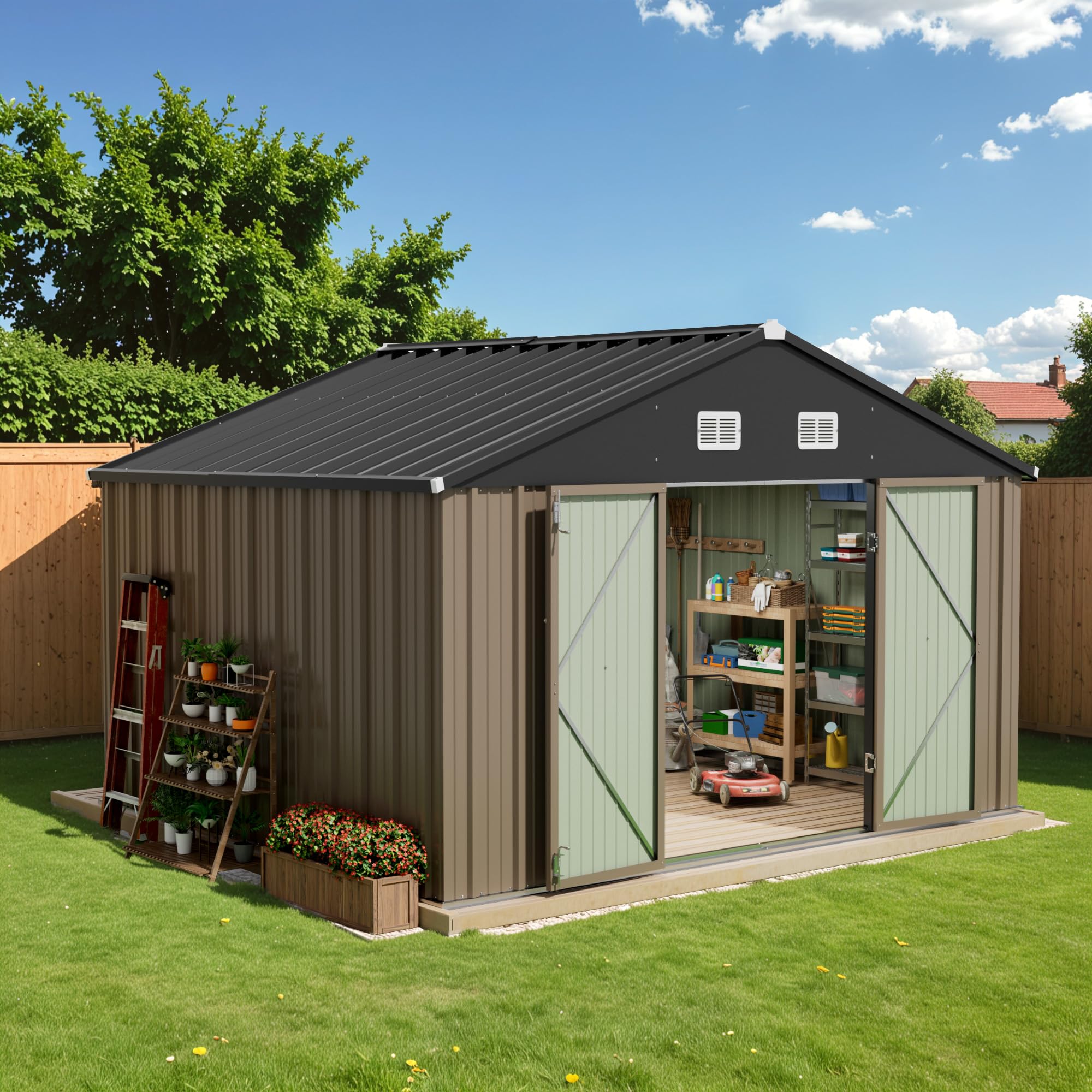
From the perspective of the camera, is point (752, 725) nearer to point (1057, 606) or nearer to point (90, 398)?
point (1057, 606)

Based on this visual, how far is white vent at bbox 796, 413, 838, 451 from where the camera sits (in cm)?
871

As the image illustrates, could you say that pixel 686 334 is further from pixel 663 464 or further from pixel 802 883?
pixel 802 883

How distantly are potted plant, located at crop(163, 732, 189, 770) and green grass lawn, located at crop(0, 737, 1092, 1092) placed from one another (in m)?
0.76

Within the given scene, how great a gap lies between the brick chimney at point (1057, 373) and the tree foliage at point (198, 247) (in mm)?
31030

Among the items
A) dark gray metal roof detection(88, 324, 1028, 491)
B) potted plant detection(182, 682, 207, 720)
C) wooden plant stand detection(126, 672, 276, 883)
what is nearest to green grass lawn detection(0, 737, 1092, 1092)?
wooden plant stand detection(126, 672, 276, 883)

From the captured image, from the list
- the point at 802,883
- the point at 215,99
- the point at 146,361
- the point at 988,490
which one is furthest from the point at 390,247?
the point at 802,883

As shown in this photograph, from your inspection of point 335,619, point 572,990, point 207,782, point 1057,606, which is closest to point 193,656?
point 207,782

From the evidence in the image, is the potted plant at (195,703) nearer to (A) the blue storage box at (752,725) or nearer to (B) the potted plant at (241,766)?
Result: (B) the potted plant at (241,766)

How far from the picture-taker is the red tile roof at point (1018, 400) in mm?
53016

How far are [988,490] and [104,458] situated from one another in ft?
23.9

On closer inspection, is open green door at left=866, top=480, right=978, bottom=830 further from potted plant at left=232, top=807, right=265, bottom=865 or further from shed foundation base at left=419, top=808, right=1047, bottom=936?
potted plant at left=232, top=807, right=265, bottom=865

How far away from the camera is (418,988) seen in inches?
251

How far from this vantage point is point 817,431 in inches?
345

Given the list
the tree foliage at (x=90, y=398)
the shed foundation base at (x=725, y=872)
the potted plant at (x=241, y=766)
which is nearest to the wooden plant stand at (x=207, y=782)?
the potted plant at (x=241, y=766)
